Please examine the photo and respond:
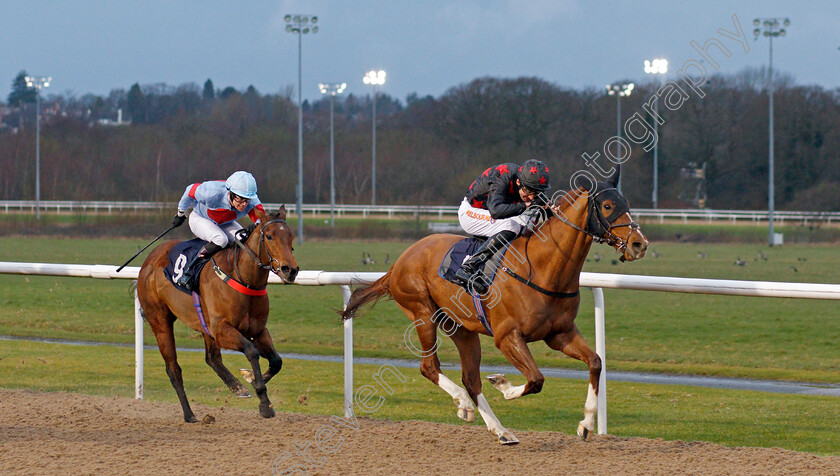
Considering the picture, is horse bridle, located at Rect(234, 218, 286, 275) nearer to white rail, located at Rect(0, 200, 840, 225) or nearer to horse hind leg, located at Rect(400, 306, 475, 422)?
horse hind leg, located at Rect(400, 306, 475, 422)

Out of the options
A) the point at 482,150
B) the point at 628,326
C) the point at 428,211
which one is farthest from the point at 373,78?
the point at 628,326

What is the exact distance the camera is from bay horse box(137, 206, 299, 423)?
212 inches

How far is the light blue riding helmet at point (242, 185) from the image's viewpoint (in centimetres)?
577

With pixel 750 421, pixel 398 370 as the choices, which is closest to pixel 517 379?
pixel 398 370

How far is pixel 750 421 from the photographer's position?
20.5 feet

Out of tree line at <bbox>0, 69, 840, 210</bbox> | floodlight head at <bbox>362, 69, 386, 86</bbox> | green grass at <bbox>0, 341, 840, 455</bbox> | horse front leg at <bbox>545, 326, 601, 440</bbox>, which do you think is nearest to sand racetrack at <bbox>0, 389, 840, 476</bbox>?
horse front leg at <bbox>545, 326, 601, 440</bbox>

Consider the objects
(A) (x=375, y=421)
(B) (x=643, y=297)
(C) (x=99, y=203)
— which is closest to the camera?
(A) (x=375, y=421)

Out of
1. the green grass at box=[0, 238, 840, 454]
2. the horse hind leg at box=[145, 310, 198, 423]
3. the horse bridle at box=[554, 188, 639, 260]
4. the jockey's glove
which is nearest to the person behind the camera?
the horse bridle at box=[554, 188, 639, 260]

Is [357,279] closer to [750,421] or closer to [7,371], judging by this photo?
[750,421]

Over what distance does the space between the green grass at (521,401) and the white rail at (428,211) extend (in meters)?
28.0

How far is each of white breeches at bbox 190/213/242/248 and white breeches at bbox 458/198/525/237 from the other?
146 centimetres

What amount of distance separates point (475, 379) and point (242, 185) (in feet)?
6.00

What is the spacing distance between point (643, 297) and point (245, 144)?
35.0 m

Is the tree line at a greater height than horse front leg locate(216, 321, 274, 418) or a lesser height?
greater
